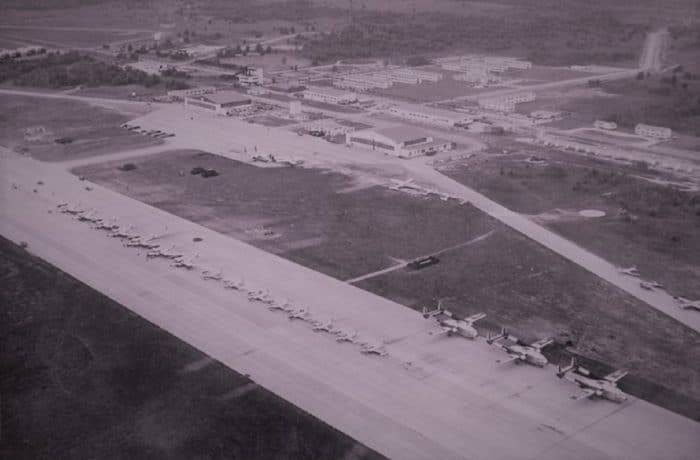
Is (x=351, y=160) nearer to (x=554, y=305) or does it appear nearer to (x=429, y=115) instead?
(x=429, y=115)

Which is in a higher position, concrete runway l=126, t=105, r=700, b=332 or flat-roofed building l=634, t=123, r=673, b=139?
flat-roofed building l=634, t=123, r=673, b=139

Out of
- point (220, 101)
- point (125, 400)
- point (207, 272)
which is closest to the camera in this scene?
point (125, 400)

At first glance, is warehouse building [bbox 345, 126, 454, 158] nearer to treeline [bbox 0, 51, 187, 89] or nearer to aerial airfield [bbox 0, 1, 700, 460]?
aerial airfield [bbox 0, 1, 700, 460]

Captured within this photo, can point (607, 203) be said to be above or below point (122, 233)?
above

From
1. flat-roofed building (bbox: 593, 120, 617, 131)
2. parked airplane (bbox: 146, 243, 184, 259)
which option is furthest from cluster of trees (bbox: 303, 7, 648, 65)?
parked airplane (bbox: 146, 243, 184, 259)

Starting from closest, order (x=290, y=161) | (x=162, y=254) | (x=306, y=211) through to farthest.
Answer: (x=162, y=254) < (x=306, y=211) < (x=290, y=161)

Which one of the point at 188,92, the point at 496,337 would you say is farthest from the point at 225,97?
the point at 496,337
